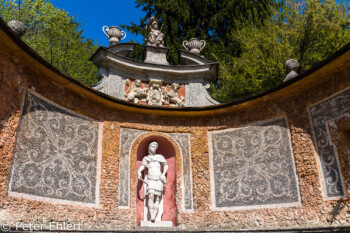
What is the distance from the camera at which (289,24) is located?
40.4ft

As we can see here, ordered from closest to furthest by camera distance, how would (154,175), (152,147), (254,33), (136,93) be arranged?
(154,175) → (152,147) → (136,93) → (254,33)

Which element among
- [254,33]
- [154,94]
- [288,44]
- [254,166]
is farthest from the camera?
[254,33]

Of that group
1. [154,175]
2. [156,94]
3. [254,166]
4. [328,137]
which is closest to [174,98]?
[156,94]

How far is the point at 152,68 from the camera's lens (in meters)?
8.47

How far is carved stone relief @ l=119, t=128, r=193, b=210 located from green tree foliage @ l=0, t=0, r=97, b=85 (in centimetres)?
824

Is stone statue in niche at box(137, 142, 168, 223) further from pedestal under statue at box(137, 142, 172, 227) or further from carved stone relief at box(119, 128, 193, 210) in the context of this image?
carved stone relief at box(119, 128, 193, 210)

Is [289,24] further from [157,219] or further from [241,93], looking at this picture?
[157,219]

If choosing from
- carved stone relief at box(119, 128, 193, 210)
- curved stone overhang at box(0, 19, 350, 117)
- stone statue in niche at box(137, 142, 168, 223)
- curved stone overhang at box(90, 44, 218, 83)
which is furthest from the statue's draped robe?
curved stone overhang at box(90, 44, 218, 83)

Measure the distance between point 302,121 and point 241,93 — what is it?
5566 millimetres

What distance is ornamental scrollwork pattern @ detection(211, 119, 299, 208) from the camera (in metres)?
6.45

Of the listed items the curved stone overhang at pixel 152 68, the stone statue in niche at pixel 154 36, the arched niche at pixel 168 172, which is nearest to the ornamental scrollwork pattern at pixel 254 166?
the arched niche at pixel 168 172

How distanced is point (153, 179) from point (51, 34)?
10716mm

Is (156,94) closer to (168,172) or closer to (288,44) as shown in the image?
(168,172)

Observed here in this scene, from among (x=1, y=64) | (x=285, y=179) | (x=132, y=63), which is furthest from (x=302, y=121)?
(x=1, y=64)
